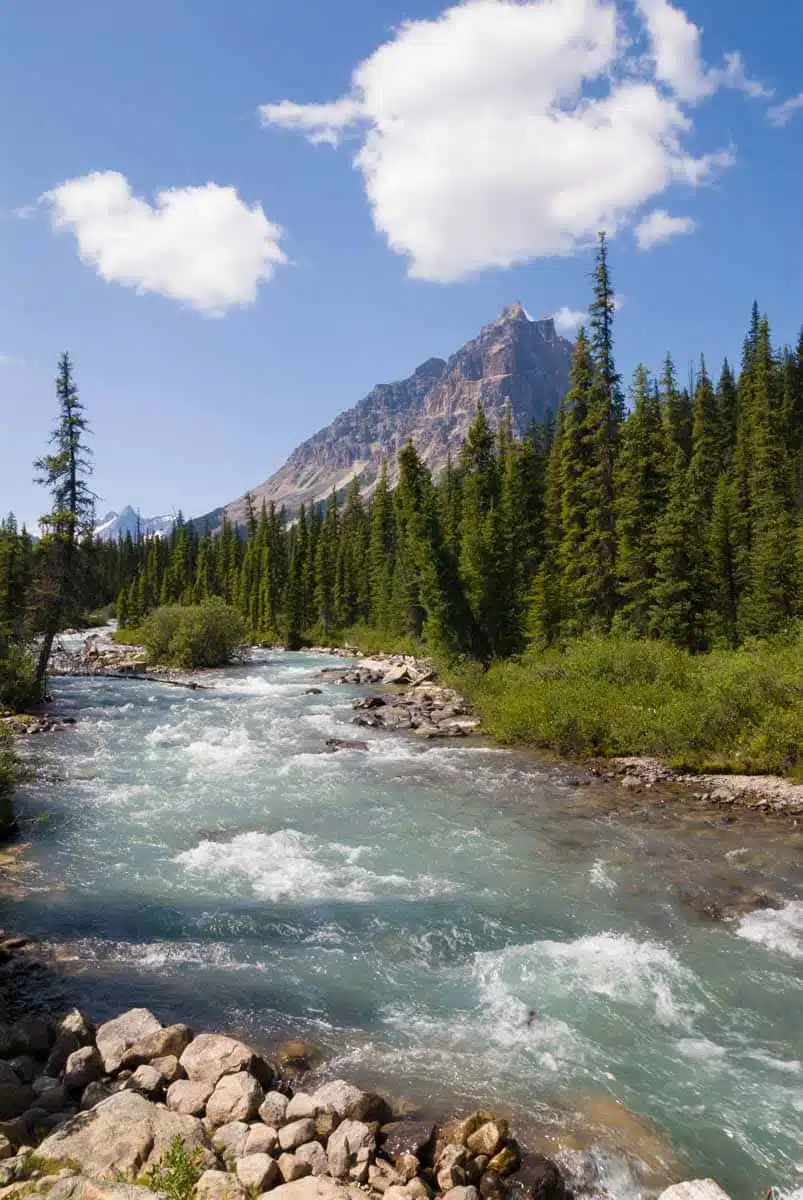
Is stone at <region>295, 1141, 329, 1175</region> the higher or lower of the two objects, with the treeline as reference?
lower

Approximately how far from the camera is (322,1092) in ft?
24.0

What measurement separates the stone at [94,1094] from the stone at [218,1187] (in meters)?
1.79

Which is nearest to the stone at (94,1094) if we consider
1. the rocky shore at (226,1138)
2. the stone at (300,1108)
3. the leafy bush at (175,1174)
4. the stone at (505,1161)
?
the rocky shore at (226,1138)


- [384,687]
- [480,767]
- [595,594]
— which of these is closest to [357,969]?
[480,767]

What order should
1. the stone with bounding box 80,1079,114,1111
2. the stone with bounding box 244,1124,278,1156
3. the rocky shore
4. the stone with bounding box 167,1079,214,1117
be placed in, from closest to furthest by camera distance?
1. the rocky shore
2. the stone with bounding box 244,1124,278,1156
3. the stone with bounding box 167,1079,214,1117
4. the stone with bounding box 80,1079,114,1111

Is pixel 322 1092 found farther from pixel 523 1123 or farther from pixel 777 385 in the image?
pixel 777 385

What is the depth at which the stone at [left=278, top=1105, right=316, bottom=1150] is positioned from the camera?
6.63 metres

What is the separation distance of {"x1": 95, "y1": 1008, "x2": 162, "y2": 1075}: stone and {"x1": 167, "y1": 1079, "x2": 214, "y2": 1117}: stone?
90cm

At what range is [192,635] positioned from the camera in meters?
55.0

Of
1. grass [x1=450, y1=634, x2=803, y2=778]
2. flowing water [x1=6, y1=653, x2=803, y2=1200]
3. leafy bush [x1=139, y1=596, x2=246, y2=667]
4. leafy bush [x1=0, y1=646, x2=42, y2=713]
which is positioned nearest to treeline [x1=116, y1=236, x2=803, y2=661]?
grass [x1=450, y1=634, x2=803, y2=778]

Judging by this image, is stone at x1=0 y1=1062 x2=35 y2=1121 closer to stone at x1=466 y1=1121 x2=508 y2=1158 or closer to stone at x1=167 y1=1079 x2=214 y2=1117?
stone at x1=167 y1=1079 x2=214 y2=1117

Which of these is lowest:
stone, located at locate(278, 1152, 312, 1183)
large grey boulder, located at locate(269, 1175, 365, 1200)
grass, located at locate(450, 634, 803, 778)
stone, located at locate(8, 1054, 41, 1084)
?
stone, located at locate(8, 1054, 41, 1084)

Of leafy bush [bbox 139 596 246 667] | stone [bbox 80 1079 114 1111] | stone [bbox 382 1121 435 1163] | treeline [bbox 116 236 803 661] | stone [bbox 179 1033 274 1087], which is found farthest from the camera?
leafy bush [bbox 139 596 246 667]

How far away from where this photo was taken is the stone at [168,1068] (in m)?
7.62
